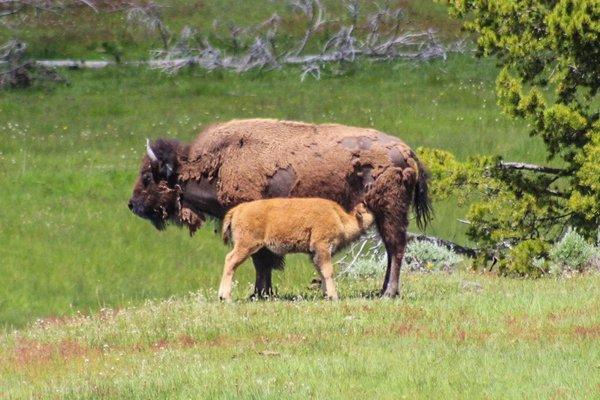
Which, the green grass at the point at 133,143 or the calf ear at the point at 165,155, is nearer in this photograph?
the calf ear at the point at 165,155

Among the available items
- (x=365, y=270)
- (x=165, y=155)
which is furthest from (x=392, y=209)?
(x=365, y=270)

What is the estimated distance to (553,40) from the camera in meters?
16.8

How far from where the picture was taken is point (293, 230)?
46.1ft

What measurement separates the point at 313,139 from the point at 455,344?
4545 mm

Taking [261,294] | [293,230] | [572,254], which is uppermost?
[293,230]

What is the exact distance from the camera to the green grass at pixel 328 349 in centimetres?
959

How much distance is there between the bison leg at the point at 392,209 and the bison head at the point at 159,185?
2697 millimetres

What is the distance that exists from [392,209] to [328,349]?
3.89m

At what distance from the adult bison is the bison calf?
0.59 m

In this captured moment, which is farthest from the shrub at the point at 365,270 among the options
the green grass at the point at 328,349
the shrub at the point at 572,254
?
the green grass at the point at 328,349

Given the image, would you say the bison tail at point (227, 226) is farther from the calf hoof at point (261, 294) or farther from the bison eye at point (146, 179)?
the bison eye at point (146, 179)

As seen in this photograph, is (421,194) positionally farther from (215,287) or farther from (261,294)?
(215,287)

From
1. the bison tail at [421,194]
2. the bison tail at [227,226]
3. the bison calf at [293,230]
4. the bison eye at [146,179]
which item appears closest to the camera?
the bison calf at [293,230]

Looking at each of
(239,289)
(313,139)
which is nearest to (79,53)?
(239,289)
